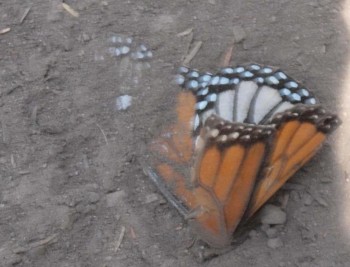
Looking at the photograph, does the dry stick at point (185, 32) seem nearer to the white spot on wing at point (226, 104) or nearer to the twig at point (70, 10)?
the white spot on wing at point (226, 104)

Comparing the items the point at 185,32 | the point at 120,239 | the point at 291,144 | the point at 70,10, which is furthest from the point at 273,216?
the point at 70,10

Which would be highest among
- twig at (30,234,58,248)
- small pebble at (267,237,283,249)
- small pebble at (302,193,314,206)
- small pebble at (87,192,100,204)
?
small pebble at (302,193,314,206)

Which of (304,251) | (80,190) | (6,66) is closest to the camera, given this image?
(304,251)

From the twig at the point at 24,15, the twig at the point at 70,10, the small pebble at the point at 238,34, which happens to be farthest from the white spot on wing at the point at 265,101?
the twig at the point at 24,15

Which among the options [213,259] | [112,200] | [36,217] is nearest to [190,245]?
[213,259]

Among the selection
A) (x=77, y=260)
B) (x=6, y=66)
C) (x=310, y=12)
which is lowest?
(x=77, y=260)

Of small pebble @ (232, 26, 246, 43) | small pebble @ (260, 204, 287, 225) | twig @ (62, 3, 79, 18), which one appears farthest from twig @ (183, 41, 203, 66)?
small pebble @ (260, 204, 287, 225)

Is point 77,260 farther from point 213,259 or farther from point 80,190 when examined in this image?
point 213,259

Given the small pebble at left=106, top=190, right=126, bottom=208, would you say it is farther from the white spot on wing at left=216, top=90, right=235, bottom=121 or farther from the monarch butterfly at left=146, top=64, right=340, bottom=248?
the white spot on wing at left=216, top=90, right=235, bottom=121
